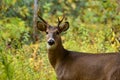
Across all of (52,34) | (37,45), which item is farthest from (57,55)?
(37,45)

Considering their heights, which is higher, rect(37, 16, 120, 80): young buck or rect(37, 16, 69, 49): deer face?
rect(37, 16, 69, 49): deer face

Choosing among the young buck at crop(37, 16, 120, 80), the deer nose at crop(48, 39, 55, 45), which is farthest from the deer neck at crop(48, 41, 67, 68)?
the deer nose at crop(48, 39, 55, 45)

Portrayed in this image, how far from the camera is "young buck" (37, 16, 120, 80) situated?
957 centimetres

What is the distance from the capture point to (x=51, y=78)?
37.5 ft

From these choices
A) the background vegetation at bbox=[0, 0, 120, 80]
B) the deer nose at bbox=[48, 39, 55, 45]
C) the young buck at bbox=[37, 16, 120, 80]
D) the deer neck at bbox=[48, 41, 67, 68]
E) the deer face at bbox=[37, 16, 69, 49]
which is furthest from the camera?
the background vegetation at bbox=[0, 0, 120, 80]

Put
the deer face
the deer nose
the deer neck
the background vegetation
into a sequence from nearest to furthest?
the deer nose → the deer face → the deer neck → the background vegetation

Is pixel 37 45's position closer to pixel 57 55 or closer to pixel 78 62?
pixel 57 55

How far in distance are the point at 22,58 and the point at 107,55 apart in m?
2.41

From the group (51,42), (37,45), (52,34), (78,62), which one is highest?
(52,34)

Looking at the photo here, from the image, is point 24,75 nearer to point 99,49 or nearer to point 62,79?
point 62,79

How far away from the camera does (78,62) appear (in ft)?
33.2

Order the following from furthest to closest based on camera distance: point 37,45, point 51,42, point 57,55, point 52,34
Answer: point 37,45
point 57,55
point 52,34
point 51,42

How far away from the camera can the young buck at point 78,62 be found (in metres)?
9.57

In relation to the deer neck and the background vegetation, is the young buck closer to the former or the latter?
the deer neck
